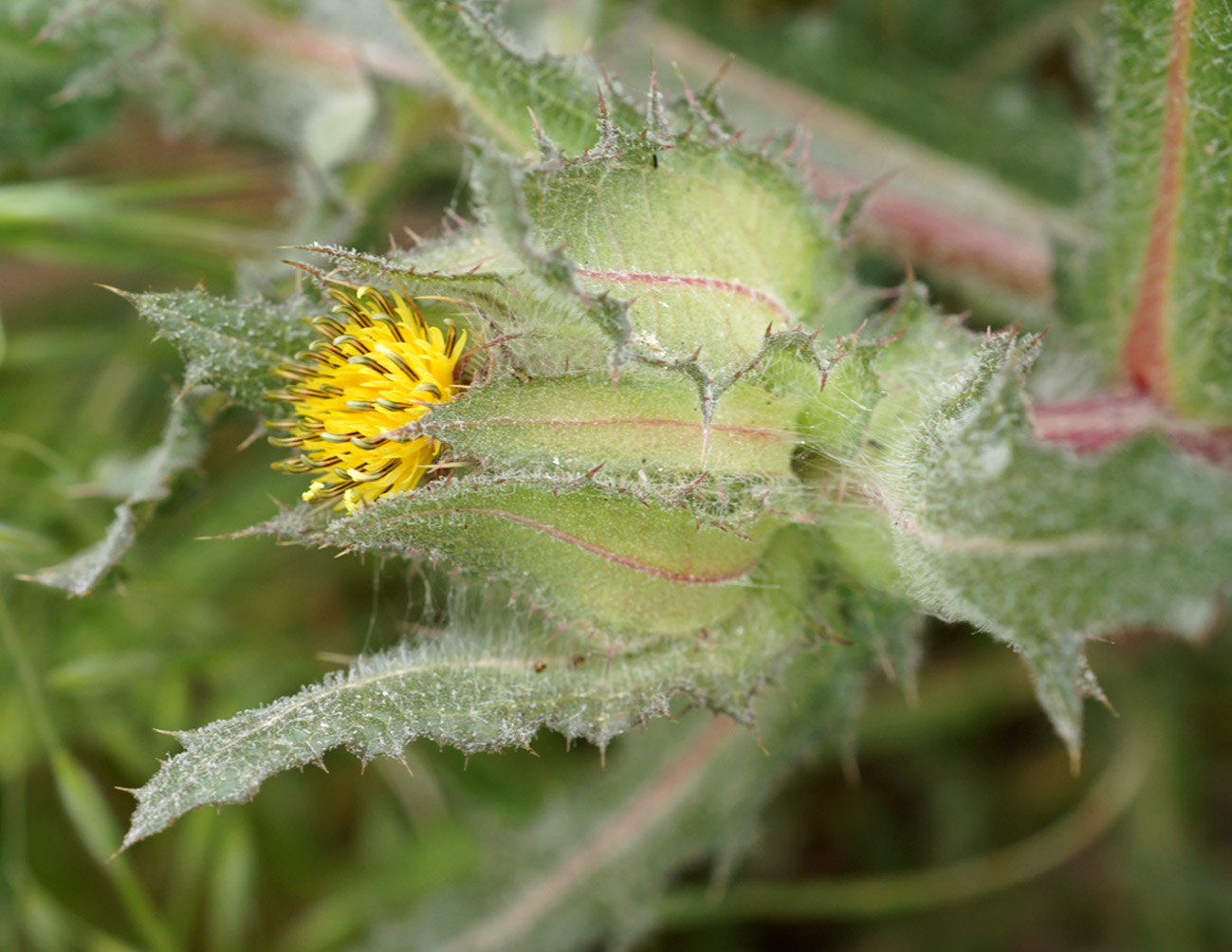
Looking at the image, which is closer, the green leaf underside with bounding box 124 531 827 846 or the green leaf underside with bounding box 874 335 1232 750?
the green leaf underside with bounding box 874 335 1232 750

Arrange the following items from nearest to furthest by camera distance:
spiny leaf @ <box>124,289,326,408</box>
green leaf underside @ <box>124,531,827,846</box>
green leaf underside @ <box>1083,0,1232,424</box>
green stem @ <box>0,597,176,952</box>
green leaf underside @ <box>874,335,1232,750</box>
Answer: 1. green leaf underside @ <box>874,335,1232,750</box>
2. green leaf underside @ <box>124,531,827,846</box>
3. spiny leaf @ <box>124,289,326,408</box>
4. green leaf underside @ <box>1083,0,1232,424</box>
5. green stem @ <box>0,597,176,952</box>

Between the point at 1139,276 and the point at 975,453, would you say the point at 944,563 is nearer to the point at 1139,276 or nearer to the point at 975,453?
the point at 975,453

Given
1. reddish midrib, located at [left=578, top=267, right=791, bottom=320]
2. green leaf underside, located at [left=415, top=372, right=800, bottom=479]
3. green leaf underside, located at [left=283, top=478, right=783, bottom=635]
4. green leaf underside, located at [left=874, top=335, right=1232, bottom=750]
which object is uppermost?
green leaf underside, located at [left=874, top=335, right=1232, bottom=750]

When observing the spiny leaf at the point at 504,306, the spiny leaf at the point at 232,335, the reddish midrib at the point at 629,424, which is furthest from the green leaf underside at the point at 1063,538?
the spiny leaf at the point at 232,335

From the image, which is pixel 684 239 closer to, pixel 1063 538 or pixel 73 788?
pixel 1063 538

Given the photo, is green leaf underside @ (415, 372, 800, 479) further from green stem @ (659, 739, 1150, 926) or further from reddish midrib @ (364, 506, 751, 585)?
green stem @ (659, 739, 1150, 926)

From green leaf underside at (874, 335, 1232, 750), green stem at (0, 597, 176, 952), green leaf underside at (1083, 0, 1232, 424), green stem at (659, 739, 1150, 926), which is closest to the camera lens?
green leaf underside at (874, 335, 1232, 750)

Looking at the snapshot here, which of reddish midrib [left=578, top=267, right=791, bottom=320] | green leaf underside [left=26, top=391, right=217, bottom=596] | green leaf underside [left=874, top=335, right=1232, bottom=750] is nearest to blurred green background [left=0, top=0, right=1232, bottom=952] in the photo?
green leaf underside [left=26, top=391, right=217, bottom=596]

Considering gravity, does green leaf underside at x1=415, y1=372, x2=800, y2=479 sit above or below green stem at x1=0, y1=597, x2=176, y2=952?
above
